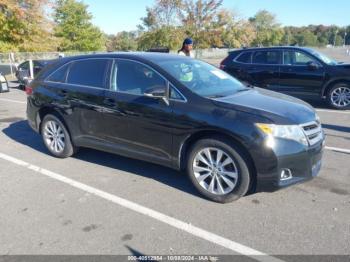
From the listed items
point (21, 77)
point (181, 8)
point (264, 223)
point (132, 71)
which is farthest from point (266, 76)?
point (181, 8)

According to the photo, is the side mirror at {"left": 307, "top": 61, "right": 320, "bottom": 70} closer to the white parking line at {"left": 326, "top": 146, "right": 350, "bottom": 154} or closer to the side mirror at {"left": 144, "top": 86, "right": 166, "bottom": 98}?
the white parking line at {"left": 326, "top": 146, "right": 350, "bottom": 154}

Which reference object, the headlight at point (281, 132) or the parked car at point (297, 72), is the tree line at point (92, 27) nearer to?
the parked car at point (297, 72)

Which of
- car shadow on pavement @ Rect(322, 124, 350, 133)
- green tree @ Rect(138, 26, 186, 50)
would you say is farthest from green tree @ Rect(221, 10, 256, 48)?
car shadow on pavement @ Rect(322, 124, 350, 133)

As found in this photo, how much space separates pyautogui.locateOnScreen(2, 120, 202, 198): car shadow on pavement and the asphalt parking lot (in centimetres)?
2

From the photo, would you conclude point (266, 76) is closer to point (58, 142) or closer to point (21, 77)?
point (58, 142)

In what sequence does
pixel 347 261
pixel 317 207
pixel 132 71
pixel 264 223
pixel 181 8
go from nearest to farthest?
pixel 347 261 < pixel 264 223 < pixel 317 207 < pixel 132 71 < pixel 181 8

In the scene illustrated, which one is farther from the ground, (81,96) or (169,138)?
(81,96)

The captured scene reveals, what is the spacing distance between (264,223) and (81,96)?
3.06 metres

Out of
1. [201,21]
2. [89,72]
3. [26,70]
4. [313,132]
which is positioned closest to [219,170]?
[313,132]

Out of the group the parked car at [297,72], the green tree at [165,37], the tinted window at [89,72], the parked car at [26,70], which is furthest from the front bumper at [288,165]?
the green tree at [165,37]

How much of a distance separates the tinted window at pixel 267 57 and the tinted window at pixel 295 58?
0.23 metres

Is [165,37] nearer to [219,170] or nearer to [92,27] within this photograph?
[92,27]

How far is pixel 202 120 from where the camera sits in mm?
3947

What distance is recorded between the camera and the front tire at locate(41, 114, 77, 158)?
5.57 m
